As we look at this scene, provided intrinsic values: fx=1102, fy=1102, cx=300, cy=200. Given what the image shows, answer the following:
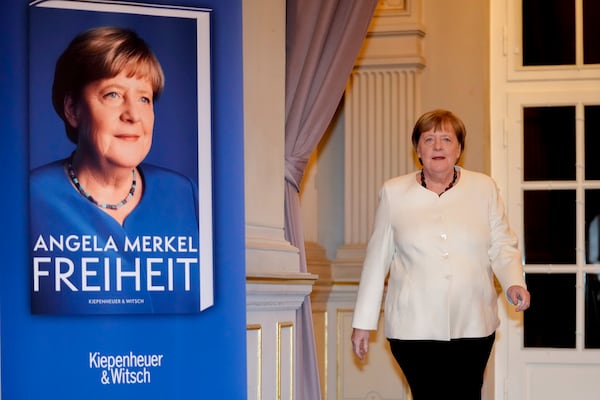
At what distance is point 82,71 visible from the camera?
3.55m

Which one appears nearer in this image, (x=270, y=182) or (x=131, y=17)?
(x=131, y=17)

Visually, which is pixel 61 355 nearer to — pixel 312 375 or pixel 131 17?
pixel 131 17

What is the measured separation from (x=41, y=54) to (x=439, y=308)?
1589 mm

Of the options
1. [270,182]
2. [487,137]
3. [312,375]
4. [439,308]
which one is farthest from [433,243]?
[487,137]

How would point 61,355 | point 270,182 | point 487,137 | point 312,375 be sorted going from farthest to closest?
point 487,137
point 312,375
point 270,182
point 61,355

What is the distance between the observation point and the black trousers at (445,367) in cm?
384

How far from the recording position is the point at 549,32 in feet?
19.6

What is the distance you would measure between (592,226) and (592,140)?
0.46 metres

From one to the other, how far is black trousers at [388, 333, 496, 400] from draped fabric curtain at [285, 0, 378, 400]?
81 cm

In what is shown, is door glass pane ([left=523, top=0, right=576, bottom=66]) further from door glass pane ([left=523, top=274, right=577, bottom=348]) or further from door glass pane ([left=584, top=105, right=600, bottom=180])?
door glass pane ([left=523, top=274, right=577, bottom=348])

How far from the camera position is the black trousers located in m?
3.84

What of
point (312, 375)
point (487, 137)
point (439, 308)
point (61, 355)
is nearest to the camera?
point (61, 355)

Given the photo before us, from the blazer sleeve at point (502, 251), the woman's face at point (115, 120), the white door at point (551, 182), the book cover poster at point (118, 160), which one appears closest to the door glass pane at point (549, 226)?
the white door at point (551, 182)

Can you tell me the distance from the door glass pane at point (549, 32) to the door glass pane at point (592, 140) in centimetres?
29
